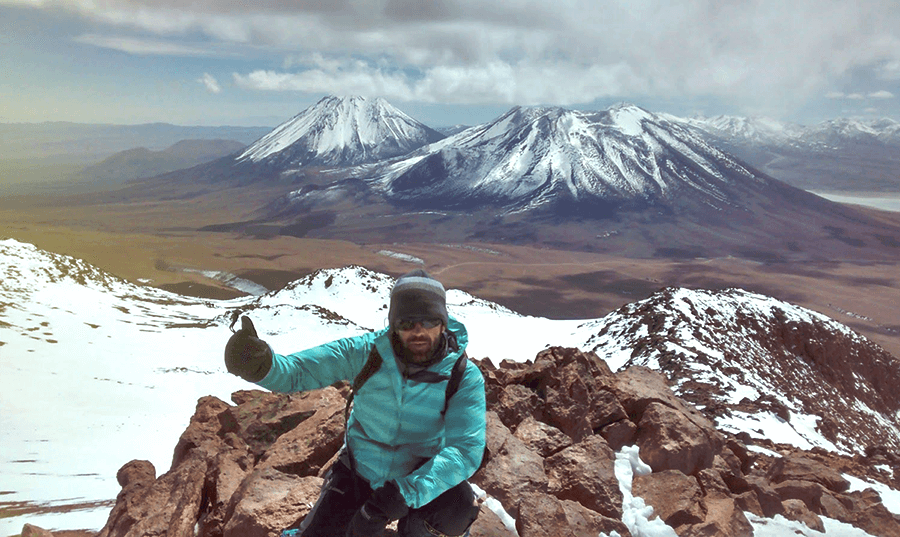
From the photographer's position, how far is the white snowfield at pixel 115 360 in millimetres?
7922

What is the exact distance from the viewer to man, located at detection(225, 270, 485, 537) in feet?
9.52

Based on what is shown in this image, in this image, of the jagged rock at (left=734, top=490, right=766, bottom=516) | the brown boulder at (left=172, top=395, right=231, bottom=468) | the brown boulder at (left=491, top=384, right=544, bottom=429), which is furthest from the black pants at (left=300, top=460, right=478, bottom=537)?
the jagged rock at (left=734, top=490, right=766, bottom=516)

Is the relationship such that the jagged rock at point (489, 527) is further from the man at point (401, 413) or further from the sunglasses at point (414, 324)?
the sunglasses at point (414, 324)

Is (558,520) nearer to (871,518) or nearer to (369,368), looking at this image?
(369,368)

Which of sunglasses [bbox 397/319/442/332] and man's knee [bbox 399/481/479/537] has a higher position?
sunglasses [bbox 397/319/442/332]

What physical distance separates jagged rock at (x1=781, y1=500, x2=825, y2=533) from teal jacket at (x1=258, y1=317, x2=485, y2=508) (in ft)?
14.9

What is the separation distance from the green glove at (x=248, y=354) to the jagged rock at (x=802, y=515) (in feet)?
18.9

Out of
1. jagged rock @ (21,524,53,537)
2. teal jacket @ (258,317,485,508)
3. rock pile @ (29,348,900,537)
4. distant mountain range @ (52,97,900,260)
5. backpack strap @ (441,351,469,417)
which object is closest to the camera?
teal jacket @ (258,317,485,508)

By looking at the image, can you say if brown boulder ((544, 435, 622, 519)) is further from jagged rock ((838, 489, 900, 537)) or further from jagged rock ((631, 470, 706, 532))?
jagged rock ((838, 489, 900, 537))

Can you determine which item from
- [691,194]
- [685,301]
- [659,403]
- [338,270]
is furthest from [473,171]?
[659,403]

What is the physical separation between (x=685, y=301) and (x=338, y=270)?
24162 mm

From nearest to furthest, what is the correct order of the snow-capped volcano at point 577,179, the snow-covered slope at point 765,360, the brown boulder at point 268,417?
the brown boulder at point 268,417 → the snow-covered slope at point 765,360 → the snow-capped volcano at point 577,179

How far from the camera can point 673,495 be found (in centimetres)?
528

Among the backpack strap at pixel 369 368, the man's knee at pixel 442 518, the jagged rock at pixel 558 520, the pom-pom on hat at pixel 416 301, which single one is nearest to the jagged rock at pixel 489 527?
the jagged rock at pixel 558 520
